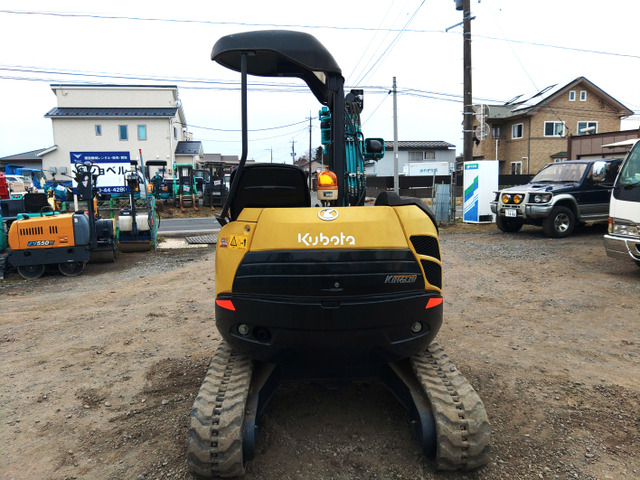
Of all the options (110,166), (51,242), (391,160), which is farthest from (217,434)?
(391,160)

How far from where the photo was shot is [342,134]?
3.20m

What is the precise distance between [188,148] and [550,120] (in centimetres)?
3263

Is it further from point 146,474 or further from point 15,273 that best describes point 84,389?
point 15,273

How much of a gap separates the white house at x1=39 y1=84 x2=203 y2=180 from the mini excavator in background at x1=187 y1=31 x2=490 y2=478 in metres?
39.6

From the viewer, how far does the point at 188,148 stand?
4597 centimetres

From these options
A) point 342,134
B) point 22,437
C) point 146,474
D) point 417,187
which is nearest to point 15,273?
point 22,437

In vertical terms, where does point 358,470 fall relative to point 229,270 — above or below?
below

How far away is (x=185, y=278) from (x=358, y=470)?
21.8 feet

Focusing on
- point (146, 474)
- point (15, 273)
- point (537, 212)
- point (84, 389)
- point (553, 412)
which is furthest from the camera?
point (537, 212)

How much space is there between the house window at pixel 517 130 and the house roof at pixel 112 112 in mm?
29478

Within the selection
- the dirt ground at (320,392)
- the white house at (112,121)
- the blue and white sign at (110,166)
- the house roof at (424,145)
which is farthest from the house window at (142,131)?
the dirt ground at (320,392)

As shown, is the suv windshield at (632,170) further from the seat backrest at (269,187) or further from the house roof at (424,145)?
the house roof at (424,145)

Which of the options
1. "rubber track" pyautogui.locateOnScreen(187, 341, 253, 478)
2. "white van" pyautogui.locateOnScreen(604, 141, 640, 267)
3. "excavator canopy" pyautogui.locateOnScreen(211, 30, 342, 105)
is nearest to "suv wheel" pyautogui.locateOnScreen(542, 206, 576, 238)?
"white van" pyautogui.locateOnScreen(604, 141, 640, 267)

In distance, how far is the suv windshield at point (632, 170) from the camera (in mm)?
7415
